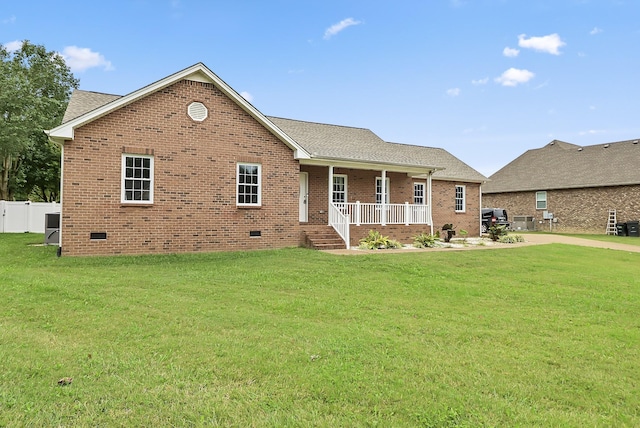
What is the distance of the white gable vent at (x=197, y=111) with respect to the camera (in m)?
12.9

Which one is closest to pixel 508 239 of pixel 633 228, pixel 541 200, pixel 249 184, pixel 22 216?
pixel 249 184

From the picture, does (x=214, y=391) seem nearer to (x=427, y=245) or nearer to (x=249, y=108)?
(x=249, y=108)

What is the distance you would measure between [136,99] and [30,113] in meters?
14.8

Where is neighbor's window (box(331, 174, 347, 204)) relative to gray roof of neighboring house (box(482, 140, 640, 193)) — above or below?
below

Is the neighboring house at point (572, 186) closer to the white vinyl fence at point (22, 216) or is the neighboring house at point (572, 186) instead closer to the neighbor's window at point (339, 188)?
the neighbor's window at point (339, 188)

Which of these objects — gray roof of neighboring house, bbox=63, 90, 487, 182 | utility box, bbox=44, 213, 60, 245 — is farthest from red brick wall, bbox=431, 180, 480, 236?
utility box, bbox=44, 213, 60, 245

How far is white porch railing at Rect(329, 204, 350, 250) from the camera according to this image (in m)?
14.9

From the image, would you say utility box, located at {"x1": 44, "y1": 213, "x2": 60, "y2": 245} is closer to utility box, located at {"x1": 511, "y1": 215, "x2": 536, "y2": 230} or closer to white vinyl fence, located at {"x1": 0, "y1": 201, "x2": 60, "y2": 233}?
white vinyl fence, located at {"x1": 0, "y1": 201, "x2": 60, "y2": 233}

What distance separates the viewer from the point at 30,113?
Result: 73.4ft

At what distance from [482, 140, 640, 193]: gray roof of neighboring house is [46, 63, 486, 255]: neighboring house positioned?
20527 mm

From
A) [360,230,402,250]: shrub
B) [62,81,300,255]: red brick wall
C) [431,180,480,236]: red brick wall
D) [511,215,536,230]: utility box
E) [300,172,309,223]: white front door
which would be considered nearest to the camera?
[62,81,300,255]: red brick wall

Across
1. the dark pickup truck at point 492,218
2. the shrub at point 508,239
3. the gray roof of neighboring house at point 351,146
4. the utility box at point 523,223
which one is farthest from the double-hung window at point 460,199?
the utility box at point 523,223

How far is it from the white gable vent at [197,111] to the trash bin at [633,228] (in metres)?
28.1

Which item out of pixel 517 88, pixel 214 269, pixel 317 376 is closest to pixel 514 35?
pixel 517 88
